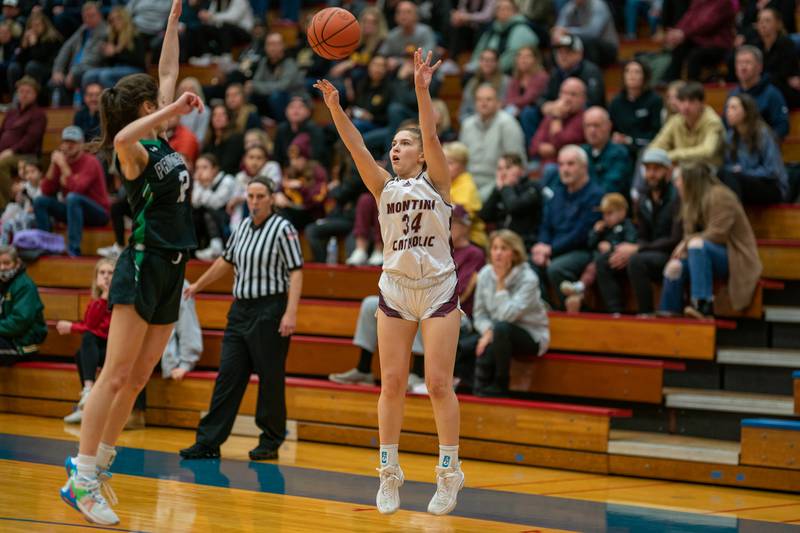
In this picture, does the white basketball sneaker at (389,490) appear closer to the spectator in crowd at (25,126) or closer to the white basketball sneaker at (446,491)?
the white basketball sneaker at (446,491)

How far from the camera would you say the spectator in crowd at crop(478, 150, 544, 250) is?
931 cm

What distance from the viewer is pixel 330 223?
10312mm

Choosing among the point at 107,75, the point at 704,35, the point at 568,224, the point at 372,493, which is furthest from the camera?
the point at 107,75

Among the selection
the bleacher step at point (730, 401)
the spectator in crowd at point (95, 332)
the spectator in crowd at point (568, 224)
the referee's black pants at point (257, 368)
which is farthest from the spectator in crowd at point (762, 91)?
the spectator in crowd at point (95, 332)

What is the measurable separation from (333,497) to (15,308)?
446 centimetres

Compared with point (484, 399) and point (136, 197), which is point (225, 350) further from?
point (136, 197)

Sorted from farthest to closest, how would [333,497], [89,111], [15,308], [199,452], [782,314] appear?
[89,111], [15,308], [782,314], [199,452], [333,497]

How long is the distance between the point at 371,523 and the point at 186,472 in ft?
6.02

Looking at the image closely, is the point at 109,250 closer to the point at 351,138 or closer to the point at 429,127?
the point at 351,138

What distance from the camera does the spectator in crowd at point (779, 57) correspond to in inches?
391

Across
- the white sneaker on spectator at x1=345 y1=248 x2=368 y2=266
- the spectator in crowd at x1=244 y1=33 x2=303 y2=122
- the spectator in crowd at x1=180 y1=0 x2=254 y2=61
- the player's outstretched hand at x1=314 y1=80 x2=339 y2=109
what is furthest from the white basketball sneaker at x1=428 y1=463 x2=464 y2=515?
the spectator in crowd at x1=180 y1=0 x2=254 y2=61

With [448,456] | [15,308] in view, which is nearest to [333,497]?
[448,456]

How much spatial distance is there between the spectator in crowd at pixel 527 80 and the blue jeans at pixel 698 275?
323 centimetres

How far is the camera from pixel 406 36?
12.3m
